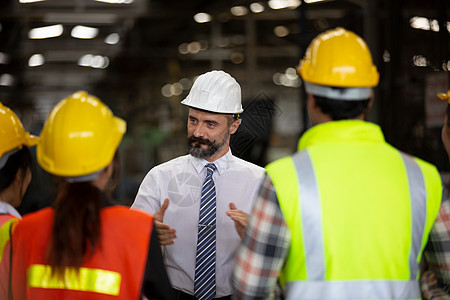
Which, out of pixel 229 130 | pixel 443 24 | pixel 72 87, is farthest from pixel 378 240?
pixel 72 87

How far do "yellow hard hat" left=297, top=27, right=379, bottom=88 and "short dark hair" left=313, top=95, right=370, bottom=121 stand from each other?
2.1 inches

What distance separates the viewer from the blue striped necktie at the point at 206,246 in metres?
2.85

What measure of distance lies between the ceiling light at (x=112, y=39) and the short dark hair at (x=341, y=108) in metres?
12.7

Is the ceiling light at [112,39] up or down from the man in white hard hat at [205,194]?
down

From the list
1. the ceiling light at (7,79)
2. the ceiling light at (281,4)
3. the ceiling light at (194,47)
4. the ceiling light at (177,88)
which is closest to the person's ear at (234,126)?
the ceiling light at (281,4)

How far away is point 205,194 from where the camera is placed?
296 cm

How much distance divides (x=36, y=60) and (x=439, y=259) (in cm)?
1452

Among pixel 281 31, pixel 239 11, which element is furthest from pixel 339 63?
pixel 281 31

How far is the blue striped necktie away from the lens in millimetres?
2846

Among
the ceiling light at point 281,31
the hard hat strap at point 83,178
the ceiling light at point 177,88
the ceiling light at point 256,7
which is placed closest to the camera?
the hard hat strap at point 83,178

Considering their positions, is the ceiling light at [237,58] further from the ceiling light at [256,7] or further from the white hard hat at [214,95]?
the white hard hat at [214,95]

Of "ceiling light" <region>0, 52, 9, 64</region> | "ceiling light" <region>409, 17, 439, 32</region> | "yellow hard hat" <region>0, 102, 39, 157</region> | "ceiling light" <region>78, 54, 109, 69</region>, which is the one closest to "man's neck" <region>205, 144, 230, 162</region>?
"yellow hard hat" <region>0, 102, 39, 157</region>

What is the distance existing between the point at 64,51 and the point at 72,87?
2.30 metres

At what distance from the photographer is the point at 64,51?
47.8 feet
